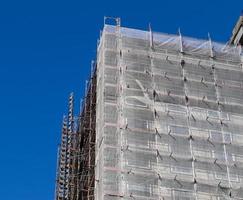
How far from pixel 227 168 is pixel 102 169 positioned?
629cm

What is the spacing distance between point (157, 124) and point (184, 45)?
21.6 feet


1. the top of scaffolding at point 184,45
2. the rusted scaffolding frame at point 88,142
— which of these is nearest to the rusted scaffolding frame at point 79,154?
the rusted scaffolding frame at point 88,142

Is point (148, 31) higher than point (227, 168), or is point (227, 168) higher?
point (148, 31)

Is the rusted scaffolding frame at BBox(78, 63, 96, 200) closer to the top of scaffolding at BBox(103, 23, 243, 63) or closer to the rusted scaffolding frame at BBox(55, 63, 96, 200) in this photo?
the rusted scaffolding frame at BBox(55, 63, 96, 200)

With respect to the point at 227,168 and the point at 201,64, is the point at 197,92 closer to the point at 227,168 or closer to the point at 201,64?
the point at 201,64

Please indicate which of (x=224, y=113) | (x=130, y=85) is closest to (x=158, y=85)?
(x=130, y=85)

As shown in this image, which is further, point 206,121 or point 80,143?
point 80,143

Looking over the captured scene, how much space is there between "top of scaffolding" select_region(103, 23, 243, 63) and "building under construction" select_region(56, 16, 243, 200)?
6 cm

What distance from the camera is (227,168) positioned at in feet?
106

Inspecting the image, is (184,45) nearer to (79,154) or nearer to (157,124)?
(157,124)

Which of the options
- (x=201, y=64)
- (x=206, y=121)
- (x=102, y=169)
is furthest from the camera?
(x=201, y=64)

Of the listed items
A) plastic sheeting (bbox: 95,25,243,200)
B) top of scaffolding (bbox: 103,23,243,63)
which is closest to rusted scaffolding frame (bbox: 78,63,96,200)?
plastic sheeting (bbox: 95,25,243,200)

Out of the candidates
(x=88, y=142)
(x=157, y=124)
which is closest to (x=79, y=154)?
(x=88, y=142)

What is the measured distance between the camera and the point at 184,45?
37562 mm
